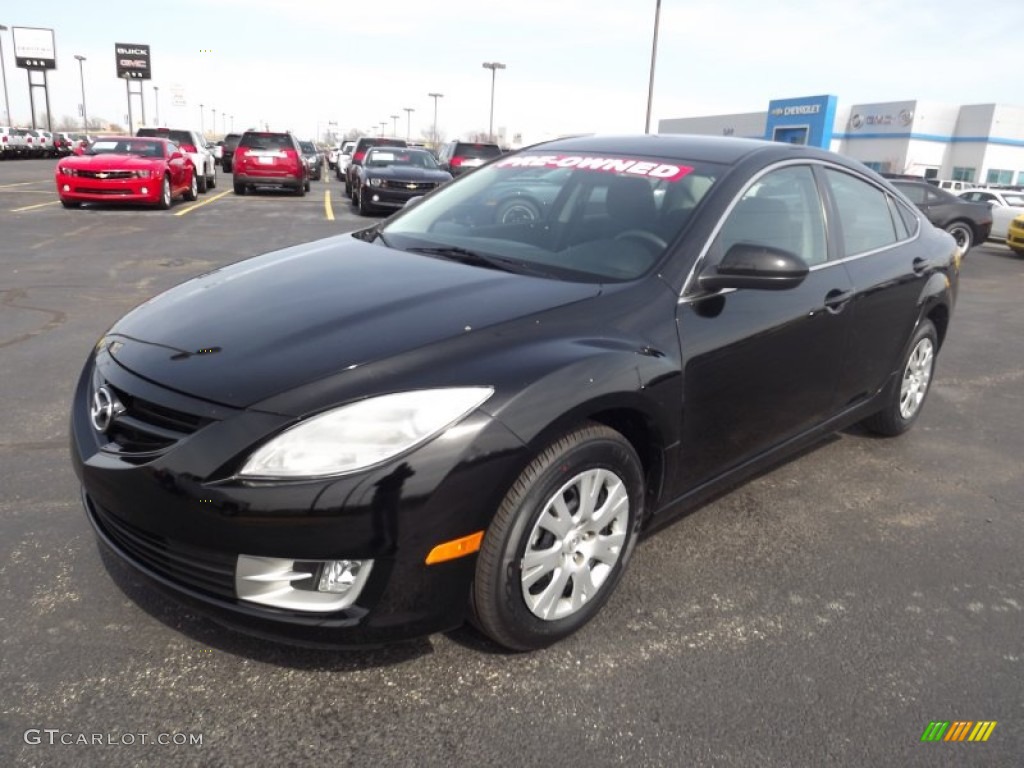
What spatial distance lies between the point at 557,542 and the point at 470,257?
1273 millimetres

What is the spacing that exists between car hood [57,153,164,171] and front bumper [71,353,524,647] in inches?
589

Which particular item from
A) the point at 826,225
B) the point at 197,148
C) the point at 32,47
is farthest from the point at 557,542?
the point at 32,47

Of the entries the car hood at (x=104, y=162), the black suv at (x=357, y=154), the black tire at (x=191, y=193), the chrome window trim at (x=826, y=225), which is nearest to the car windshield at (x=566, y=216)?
the chrome window trim at (x=826, y=225)

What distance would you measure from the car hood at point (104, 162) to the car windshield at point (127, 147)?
3.18 ft

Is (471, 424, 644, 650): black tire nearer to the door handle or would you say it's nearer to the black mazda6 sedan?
the black mazda6 sedan

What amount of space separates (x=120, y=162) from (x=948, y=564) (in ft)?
52.2

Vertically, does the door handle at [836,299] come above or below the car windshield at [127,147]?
below

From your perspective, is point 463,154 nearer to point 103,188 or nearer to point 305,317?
point 103,188

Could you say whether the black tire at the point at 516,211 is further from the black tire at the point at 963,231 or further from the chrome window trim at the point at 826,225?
the black tire at the point at 963,231

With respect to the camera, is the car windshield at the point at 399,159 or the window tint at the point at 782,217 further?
the car windshield at the point at 399,159

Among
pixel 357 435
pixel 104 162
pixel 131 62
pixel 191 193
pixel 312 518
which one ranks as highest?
pixel 131 62

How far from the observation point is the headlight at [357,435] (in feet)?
6.61

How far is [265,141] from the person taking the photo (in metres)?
21.4

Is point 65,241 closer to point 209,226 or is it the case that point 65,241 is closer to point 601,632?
point 209,226
